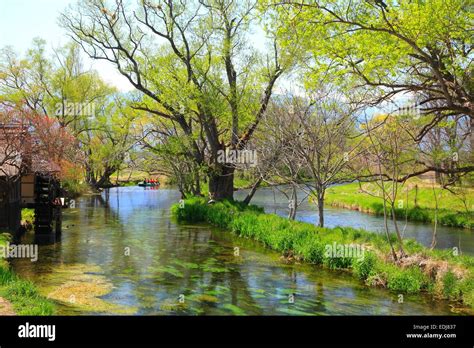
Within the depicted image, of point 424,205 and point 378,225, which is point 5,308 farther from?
point 424,205

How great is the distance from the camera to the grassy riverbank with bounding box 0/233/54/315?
1027cm

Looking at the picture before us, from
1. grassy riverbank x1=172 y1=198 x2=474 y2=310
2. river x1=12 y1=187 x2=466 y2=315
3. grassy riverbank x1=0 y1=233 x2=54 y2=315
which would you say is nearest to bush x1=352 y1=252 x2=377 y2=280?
grassy riverbank x1=172 y1=198 x2=474 y2=310

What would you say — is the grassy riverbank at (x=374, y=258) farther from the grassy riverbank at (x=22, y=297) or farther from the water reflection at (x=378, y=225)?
the grassy riverbank at (x=22, y=297)

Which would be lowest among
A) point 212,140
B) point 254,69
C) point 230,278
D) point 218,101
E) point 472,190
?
point 230,278

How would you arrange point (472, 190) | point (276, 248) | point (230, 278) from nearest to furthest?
point (230, 278)
point (276, 248)
point (472, 190)

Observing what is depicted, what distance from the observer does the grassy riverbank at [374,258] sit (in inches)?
534

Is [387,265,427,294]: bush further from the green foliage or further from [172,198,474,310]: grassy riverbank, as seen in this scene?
the green foliage

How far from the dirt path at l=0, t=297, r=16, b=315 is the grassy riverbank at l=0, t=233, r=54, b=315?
0.08 metres

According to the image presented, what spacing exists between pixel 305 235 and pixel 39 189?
12.7m

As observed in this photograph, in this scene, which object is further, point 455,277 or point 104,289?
point 104,289

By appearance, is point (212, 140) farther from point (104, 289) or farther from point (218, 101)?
point (104, 289)

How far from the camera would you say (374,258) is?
1584 centimetres
